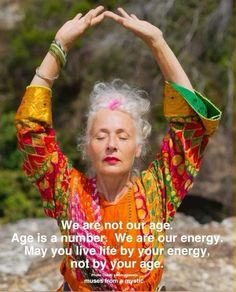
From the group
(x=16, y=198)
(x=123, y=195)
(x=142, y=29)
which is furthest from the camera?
(x=16, y=198)

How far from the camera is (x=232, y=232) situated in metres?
4.46

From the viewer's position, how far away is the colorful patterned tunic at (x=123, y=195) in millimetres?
1668

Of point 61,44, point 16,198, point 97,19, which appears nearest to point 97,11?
point 97,19

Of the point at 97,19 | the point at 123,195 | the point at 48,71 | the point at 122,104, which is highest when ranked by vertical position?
the point at 97,19

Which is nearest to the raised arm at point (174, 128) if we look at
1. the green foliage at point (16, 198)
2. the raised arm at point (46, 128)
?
the raised arm at point (46, 128)

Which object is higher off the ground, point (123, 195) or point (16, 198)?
point (123, 195)

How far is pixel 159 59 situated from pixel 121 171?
30cm

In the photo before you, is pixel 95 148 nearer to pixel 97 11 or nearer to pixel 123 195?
pixel 123 195

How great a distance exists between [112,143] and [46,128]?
17cm

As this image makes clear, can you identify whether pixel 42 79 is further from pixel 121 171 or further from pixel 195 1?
pixel 195 1

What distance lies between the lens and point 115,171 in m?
1.68

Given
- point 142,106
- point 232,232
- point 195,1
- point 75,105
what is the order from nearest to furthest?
point 142,106
point 232,232
point 195,1
point 75,105

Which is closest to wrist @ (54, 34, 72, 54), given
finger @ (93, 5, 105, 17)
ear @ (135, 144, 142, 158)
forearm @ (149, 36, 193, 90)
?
finger @ (93, 5, 105, 17)

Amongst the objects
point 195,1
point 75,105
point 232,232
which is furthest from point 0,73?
point 232,232
